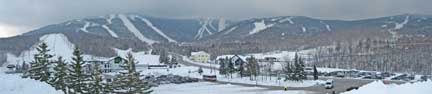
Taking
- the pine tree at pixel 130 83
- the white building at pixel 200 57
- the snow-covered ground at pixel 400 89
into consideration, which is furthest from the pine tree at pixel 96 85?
the white building at pixel 200 57

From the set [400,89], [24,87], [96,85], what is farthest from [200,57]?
[400,89]

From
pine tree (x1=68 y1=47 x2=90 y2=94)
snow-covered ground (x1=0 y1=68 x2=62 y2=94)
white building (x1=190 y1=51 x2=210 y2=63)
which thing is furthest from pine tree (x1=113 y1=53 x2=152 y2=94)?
white building (x1=190 y1=51 x2=210 y2=63)

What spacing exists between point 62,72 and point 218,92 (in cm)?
2299

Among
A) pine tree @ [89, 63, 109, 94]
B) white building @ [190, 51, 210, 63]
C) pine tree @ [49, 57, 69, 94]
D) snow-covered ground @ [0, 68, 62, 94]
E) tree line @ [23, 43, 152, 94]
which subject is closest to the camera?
snow-covered ground @ [0, 68, 62, 94]

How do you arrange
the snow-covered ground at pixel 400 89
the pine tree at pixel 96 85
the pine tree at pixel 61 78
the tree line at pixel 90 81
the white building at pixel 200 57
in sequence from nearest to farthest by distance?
the snow-covered ground at pixel 400 89 < the pine tree at pixel 96 85 < the tree line at pixel 90 81 < the pine tree at pixel 61 78 < the white building at pixel 200 57

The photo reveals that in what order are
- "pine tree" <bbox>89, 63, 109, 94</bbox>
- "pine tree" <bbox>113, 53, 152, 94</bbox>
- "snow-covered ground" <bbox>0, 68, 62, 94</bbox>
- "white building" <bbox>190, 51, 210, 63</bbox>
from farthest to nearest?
"white building" <bbox>190, 51, 210, 63</bbox>, "pine tree" <bbox>113, 53, 152, 94</bbox>, "pine tree" <bbox>89, 63, 109, 94</bbox>, "snow-covered ground" <bbox>0, 68, 62, 94</bbox>

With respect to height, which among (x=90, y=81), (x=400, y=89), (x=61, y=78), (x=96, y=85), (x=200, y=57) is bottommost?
(x=96, y=85)

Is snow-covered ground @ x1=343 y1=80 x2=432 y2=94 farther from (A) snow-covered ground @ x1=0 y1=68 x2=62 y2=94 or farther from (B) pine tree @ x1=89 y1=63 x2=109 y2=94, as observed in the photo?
(B) pine tree @ x1=89 y1=63 x2=109 y2=94

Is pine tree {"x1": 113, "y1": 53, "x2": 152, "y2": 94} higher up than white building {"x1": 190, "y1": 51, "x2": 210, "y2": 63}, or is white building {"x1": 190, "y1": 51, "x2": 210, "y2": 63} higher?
white building {"x1": 190, "y1": 51, "x2": 210, "y2": 63}

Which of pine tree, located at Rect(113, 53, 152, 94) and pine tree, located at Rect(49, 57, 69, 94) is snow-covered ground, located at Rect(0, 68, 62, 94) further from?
pine tree, located at Rect(113, 53, 152, 94)

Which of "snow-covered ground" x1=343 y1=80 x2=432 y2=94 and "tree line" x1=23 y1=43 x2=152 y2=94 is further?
"tree line" x1=23 y1=43 x2=152 y2=94

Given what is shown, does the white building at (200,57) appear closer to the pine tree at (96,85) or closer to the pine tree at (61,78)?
the pine tree at (61,78)

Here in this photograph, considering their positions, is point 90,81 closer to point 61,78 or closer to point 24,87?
point 61,78

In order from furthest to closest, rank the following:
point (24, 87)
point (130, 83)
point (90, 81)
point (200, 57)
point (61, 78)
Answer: point (200, 57), point (61, 78), point (90, 81), point (130, 83), point (24, 87)
